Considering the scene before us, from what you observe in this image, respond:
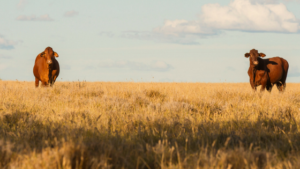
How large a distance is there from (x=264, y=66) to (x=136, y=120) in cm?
1081

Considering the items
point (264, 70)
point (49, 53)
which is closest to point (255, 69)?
point (264, 70)

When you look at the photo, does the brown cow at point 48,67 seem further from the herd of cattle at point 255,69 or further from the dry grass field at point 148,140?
the dry grass field at point 148,140

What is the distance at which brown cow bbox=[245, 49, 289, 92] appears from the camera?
13.8 m

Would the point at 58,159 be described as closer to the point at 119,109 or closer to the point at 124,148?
the point at 124,148

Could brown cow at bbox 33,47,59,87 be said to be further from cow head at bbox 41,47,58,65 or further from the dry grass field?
the dry grass field

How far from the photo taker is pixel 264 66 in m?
14.7

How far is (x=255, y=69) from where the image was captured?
1416 centimetres

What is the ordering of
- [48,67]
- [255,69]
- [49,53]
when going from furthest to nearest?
[255,69], [48,67], [49,53]

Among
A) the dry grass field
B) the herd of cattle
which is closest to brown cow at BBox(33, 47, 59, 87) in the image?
the herd of cattle

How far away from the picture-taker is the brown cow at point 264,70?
13.8 metres

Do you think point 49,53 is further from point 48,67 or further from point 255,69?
point 255,69

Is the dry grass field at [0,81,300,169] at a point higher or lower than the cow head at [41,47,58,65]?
lower

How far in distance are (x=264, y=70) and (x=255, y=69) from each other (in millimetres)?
612

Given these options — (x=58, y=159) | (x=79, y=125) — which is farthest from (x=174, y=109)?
(x=58, y=159)
